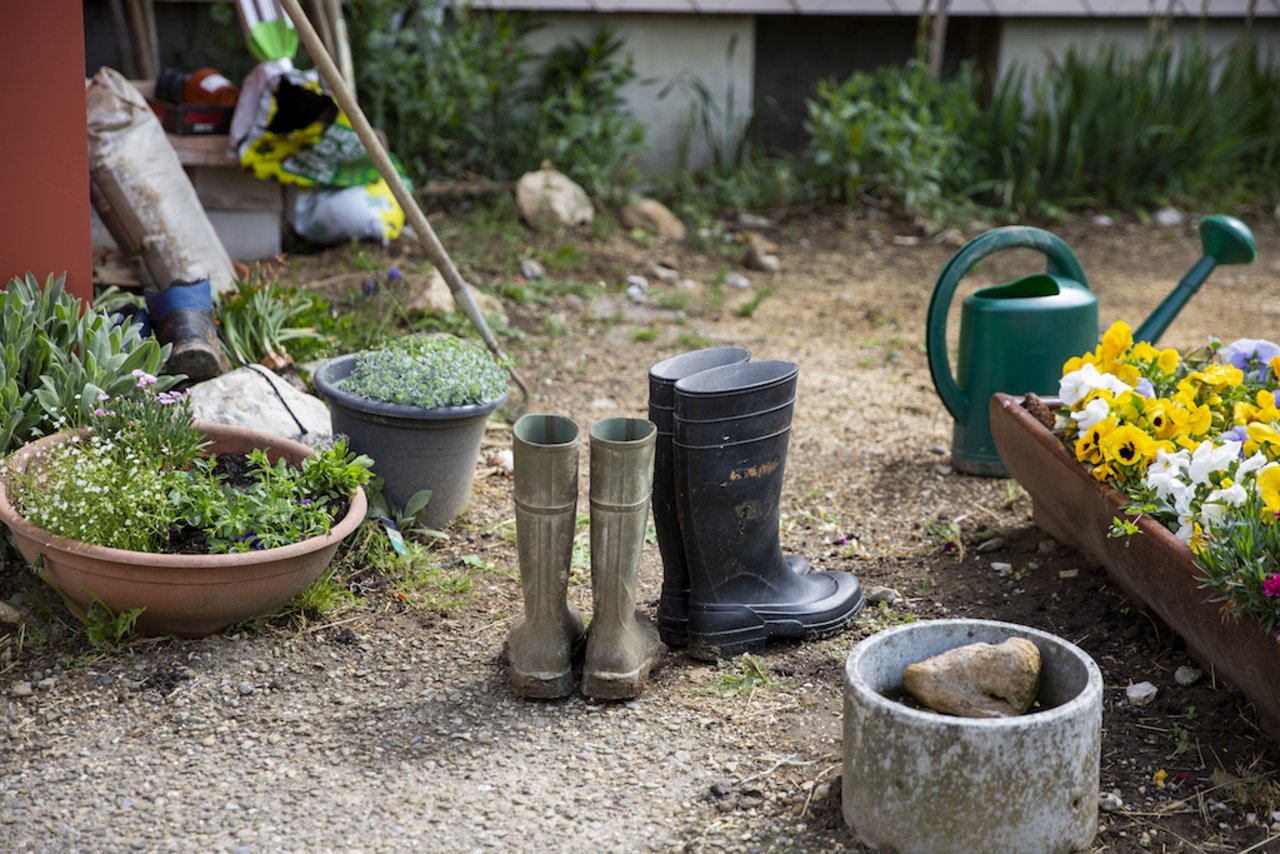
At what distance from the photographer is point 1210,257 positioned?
4.10 metres

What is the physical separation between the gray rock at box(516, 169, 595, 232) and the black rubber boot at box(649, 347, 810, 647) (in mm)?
3637

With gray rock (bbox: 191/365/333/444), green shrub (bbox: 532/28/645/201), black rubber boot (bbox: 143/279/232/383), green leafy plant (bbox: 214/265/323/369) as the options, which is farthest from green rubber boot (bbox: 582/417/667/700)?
green shrub (bbox: 532/28/645/201)

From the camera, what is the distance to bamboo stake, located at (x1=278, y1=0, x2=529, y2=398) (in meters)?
3.73

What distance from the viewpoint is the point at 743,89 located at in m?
8.07

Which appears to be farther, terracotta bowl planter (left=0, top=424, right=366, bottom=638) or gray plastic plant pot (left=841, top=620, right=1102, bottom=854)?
terracotta bowl planter (left=0, top=424, right=366, bottom=638)

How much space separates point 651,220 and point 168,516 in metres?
4.38

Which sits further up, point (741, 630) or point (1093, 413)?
point (1093, 413)

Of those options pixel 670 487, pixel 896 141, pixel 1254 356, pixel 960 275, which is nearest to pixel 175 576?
pixel 670 487

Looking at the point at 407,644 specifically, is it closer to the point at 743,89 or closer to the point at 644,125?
the point at 644,125

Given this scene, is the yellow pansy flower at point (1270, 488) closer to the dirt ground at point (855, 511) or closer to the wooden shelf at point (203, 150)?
the dirt ground at point (855, 511)

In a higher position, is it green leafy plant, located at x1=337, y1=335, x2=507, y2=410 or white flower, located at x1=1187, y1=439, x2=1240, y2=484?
white flower, located at x1=1187, y1=439, x2=1240, y2=484

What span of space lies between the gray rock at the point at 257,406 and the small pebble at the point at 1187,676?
7.25ft

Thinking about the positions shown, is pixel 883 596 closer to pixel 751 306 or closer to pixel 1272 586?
pixel 1272 586

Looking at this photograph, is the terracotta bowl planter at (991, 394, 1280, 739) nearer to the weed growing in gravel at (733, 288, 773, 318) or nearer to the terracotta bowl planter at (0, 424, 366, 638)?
the terracotta bowl planter at (0, 424, 366, 638)
